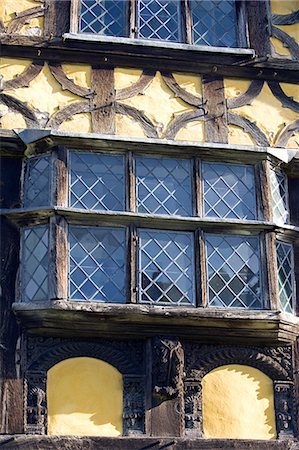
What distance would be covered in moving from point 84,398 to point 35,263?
1.23 meters

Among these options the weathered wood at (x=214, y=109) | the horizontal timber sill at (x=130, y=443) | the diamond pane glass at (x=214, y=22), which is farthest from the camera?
the diamond pane glass at (x=214, y=22)

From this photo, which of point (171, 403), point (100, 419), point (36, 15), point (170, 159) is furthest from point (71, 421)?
point (36, 15)

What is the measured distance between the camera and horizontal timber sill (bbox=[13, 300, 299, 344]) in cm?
959

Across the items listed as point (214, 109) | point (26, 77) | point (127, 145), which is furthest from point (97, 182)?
point (214, 109)

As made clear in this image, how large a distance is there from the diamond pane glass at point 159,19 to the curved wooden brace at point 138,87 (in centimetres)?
43

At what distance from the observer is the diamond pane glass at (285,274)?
1023cm

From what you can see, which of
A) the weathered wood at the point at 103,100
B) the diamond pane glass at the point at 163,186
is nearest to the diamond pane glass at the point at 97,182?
the diamond pane glass at the point at 163,186

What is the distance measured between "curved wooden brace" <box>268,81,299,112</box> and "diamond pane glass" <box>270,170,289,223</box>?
71cm

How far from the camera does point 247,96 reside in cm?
1089

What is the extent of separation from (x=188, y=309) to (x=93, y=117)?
202 centimetres

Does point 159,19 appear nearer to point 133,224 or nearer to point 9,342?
point 133,224

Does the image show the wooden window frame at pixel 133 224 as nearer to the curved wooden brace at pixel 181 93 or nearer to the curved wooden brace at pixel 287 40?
the curved wooden brace at pixel 181 93

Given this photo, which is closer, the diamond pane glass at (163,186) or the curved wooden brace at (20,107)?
the diamond pane glass at (163,186)

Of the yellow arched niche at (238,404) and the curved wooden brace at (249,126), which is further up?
the curved wooden brace at (249,126)
